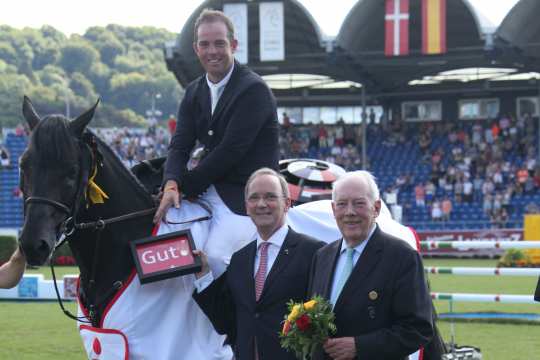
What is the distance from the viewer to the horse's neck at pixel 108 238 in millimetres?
5031

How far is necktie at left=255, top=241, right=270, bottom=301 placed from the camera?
4516 millimetres

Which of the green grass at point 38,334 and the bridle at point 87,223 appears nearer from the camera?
the bridle at point 87,223

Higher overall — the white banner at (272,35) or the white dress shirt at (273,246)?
the white banner at (272,35)

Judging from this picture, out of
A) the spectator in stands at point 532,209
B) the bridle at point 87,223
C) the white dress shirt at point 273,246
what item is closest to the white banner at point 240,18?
the spectator in stands at point 532,209

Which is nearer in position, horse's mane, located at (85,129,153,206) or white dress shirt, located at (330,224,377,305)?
white dress shirt, located at (330,224,377,305)

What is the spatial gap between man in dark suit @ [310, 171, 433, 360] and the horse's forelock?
1.48 meters

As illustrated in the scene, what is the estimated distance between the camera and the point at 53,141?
4.74 m

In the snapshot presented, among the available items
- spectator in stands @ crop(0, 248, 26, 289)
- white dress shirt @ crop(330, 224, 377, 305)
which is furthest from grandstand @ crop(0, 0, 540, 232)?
white dress shirt @ crop(330, 224, 377, 305)

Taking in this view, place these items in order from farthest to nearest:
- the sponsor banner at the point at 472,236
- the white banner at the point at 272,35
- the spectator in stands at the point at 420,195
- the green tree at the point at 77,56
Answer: the green tree at the point at 77,56 < the spectator in stands at the point at 420,195 < the white banner at the point at 272,35 < the sponsor banner at the point at 472,236

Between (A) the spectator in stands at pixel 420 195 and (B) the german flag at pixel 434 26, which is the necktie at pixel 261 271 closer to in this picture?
(B) the german flag at pixel 434 26

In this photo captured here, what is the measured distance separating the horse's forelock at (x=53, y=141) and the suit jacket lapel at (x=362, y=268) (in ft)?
5.38

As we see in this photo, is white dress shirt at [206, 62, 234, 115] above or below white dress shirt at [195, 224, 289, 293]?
above

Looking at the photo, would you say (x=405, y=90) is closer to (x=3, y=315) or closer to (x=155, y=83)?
(x=3, y=315)

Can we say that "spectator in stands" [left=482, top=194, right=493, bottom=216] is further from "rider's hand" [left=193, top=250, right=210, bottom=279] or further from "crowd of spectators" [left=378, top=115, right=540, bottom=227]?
"rider's hand" [left=193, top=250, right=210, bottom=279]
